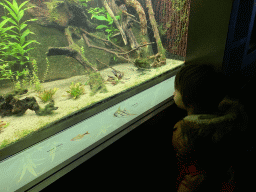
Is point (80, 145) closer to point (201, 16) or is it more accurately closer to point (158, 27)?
point (201, 16)

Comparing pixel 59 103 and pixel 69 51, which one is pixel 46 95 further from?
pixel 69 51

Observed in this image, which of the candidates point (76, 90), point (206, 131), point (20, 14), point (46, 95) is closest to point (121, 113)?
point (76, 90)

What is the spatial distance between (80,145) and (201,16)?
164 cm

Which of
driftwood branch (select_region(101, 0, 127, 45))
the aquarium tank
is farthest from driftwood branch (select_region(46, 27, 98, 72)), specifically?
driftwood branch (select_region(101, 0, 127, 45))

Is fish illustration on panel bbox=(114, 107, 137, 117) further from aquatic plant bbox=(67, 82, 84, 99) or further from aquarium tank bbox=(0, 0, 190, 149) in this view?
aquatic plant bbox=(67, 82, 84, 99)

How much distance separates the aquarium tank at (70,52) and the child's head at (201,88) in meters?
0.87

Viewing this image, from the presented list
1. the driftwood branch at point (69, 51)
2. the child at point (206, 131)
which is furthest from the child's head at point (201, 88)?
the driftwood branch at point (69, 51)

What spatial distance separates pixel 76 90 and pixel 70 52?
435 millimetres

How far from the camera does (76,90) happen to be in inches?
77.3

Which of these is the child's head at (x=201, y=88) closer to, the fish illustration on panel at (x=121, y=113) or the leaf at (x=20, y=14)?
the fish illustration on panel at (x=121, y=113)

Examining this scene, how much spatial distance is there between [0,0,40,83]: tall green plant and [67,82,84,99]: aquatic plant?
52cm

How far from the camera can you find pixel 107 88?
229cm

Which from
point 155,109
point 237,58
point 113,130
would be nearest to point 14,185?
point 113,130

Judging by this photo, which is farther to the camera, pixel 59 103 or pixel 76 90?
pixel 76 90
